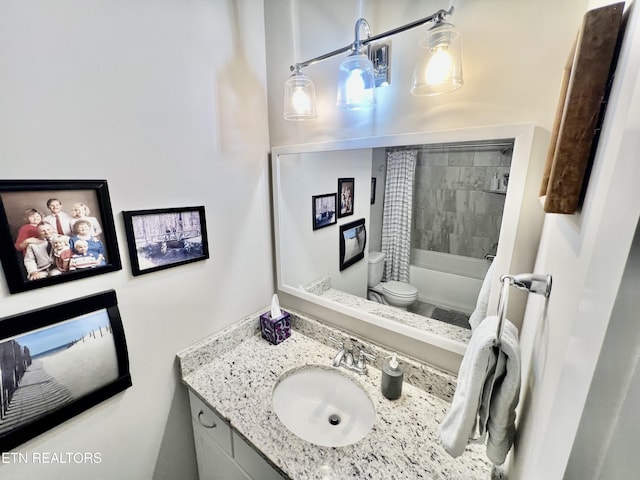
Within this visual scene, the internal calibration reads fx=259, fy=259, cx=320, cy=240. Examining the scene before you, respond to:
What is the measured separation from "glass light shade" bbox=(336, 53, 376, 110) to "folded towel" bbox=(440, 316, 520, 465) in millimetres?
809

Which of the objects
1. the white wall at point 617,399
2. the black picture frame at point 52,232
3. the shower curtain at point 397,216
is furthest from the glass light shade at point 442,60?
the black picture frame at point 52,232

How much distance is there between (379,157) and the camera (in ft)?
3.46

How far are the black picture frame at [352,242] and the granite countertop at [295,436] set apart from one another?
348 mm

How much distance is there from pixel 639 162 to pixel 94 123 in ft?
3.79

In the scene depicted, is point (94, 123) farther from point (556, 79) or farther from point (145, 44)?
point (556, 79)

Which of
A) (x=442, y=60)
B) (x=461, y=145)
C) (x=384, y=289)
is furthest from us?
(x=384, y=289)

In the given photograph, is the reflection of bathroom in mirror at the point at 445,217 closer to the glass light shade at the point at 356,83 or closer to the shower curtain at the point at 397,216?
the shower curtain at the point at 397,216

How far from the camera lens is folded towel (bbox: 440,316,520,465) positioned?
53 cm

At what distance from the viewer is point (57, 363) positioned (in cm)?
79

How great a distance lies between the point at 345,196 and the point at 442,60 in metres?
0.63

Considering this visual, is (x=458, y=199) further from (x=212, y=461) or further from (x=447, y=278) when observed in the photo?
(x=212, y=461)

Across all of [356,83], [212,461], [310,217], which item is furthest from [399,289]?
[212,461]

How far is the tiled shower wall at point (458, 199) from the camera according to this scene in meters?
0.82

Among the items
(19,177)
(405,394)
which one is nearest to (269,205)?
(19,177)
